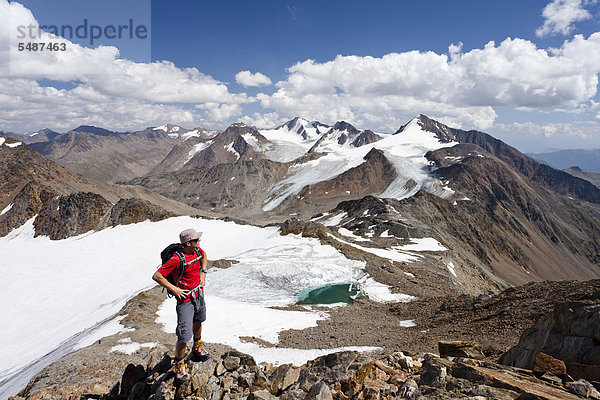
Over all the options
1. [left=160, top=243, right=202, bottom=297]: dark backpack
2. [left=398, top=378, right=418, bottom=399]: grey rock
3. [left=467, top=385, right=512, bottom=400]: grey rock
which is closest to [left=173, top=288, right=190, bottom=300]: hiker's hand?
[left=160, top=243, right=202, bottom=297]: dark backpack

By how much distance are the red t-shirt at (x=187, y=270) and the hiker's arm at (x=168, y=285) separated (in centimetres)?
15

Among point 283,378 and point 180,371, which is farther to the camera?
point 283,378

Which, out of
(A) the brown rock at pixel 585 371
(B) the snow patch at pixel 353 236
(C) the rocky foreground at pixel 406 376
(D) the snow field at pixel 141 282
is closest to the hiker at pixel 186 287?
(C) the rocky foreground at pixel 406 376

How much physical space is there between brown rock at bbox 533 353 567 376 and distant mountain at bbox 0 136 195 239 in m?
55.6

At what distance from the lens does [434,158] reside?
556 ft

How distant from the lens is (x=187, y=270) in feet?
22.4

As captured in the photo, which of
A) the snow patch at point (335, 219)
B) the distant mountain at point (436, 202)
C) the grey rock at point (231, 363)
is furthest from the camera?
the distant mountain at point (436, 202)

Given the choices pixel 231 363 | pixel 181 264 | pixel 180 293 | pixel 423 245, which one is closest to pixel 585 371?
pixel 231 363

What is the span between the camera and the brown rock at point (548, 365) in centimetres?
629

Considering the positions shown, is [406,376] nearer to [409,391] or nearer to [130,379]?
[409,391]

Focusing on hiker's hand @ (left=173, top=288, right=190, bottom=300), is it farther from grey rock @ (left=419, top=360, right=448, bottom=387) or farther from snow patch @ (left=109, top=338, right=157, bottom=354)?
snow patch @ (left=109, top=338, right=157, bottom=354)

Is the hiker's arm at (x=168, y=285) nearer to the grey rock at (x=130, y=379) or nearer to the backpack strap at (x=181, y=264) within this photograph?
the backpack strap at (x=181, y=264)

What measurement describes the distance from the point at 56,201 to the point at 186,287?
74779 mm

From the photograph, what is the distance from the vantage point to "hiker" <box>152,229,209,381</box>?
6.44 metres
